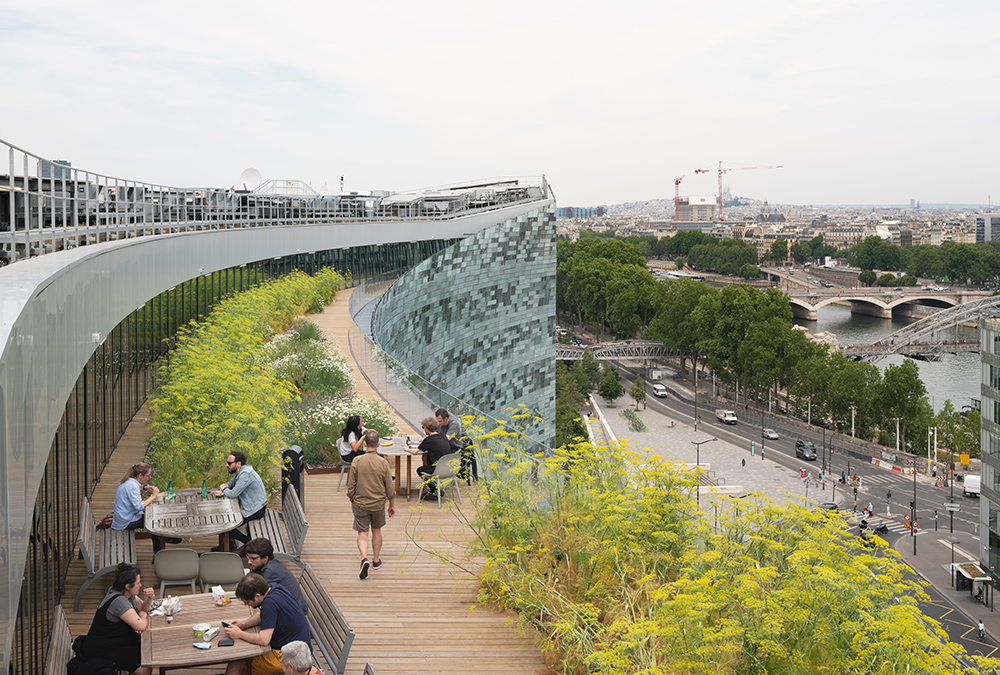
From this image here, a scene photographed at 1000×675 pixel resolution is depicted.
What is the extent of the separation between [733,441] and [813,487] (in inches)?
403

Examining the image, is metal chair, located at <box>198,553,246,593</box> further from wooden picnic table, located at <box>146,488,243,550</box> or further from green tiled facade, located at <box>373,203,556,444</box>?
green tiled facade, located at <box>373,203,556,444</box>

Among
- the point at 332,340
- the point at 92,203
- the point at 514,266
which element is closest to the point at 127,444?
the point at 92,203

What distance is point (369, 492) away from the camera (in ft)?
27.2

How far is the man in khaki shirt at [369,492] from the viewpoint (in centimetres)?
829

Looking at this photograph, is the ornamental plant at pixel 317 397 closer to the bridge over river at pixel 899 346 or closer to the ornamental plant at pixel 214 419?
the ornamental plant at pixel 214 419

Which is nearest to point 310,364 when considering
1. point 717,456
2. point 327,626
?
point 327,626

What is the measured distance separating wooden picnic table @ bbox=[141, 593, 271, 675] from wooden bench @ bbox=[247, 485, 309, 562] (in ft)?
4.43

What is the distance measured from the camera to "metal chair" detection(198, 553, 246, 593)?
25.2ft

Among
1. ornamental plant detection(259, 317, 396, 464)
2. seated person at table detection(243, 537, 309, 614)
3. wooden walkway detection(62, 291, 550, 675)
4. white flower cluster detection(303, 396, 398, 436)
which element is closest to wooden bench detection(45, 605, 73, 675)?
wooden walkway detection(62, 291, 550, 675)

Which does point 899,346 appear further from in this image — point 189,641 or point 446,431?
point 189,641

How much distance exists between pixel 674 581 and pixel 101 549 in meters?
5.01

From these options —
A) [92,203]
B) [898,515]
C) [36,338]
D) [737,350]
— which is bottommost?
[898,515]

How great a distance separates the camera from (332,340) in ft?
61.6

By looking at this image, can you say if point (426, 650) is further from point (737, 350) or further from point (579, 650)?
point (737, 350)
